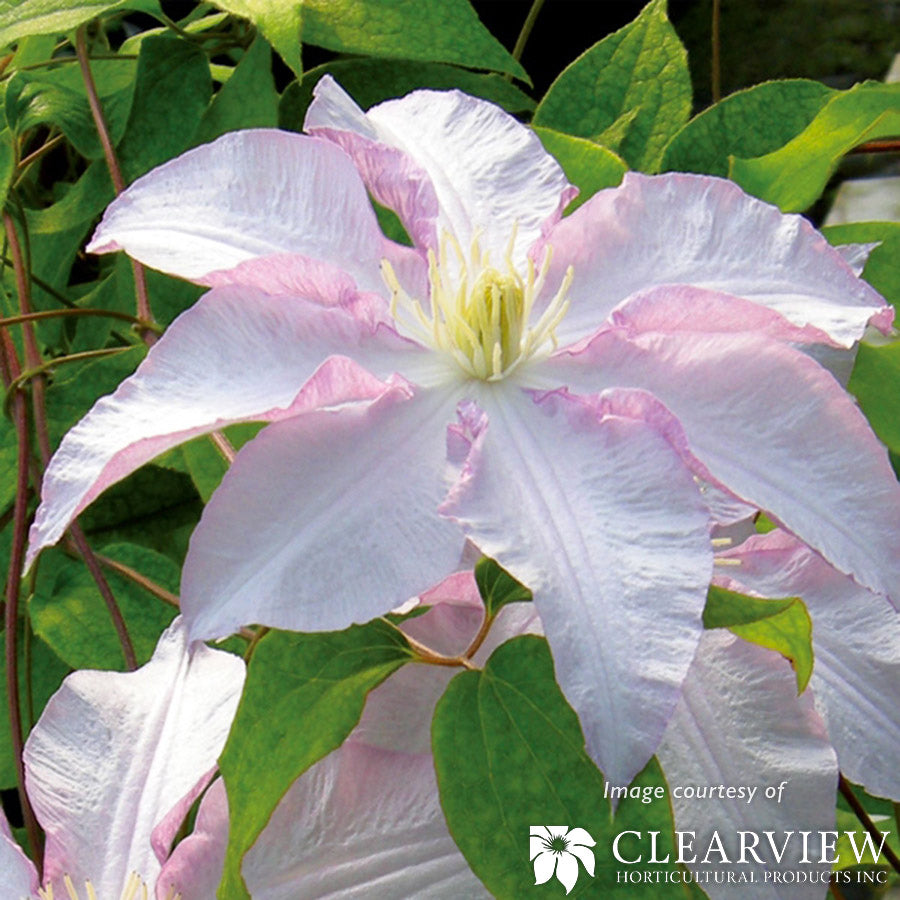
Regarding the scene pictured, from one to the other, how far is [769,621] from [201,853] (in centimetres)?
18

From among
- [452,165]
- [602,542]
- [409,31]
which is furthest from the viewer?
[409,31]

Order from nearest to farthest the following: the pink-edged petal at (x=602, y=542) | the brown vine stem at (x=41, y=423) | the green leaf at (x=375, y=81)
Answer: the pink-edged petal at (x=602, y=542)
the brown vine stem at (x=41, y=423)
the green leaf at (x=375, y=81)

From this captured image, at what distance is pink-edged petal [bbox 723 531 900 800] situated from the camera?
1.32ft

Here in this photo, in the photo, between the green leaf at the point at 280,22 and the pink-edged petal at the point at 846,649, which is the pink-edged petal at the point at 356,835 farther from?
the green leaf at the point at 280,22

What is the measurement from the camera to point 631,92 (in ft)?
1.80

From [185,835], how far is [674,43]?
37 centimetres

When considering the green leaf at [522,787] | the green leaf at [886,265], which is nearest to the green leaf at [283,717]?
the green leaf at [522,787]

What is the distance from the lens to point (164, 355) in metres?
0.35

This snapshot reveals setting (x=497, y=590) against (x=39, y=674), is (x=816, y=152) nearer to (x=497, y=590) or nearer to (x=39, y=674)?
(x=497, y=590)

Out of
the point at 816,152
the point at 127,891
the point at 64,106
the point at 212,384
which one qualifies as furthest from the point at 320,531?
the point at 64,106

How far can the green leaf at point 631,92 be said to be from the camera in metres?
0.54

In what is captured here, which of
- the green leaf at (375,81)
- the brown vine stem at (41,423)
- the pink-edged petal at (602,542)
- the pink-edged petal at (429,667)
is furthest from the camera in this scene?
the green leaf at (375,81)

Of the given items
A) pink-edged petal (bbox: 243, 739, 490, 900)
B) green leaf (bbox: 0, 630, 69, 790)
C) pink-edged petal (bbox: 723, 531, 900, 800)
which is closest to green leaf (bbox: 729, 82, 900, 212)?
pink-edged petal (bbox: 723, 531, 900, 800)

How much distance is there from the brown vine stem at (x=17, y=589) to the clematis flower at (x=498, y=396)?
0.59 ft
